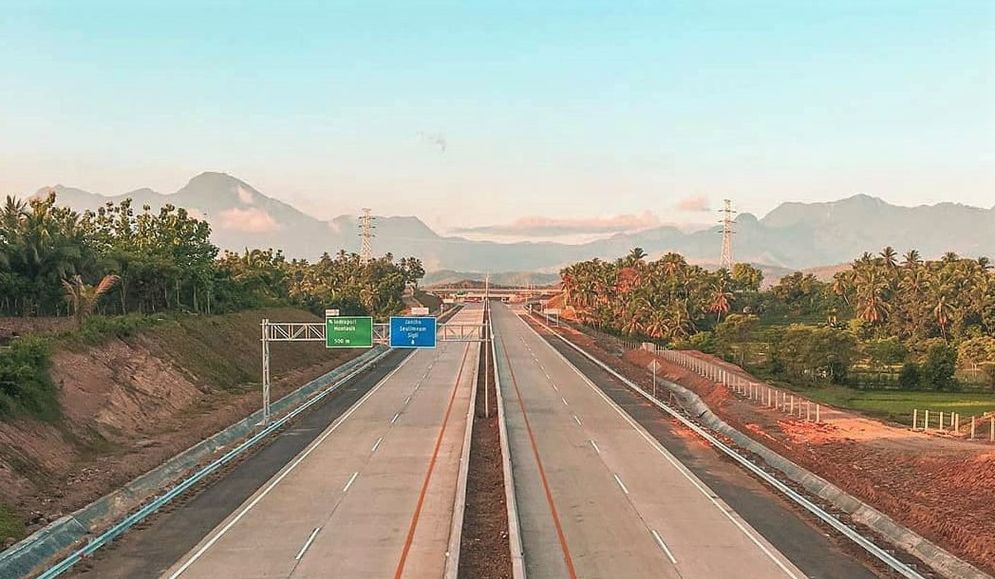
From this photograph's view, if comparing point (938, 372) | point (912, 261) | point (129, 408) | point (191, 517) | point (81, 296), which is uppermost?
point (912, 261)

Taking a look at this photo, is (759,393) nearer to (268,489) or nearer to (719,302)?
(268,489)

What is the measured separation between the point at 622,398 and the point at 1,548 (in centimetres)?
4249

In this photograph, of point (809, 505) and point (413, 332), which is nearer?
point (809, 505)

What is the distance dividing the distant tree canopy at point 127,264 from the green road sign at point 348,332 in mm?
14633

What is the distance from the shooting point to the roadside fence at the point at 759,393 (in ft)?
171

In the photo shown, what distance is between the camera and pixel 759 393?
62.3m

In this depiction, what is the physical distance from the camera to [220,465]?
34.8 meters

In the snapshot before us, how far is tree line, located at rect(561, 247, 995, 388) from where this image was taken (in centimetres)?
7675

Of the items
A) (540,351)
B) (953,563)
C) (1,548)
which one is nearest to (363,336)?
(1,548)

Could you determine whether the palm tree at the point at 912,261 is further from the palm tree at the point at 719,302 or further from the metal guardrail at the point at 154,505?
the metal guardrail at the point at 154,505

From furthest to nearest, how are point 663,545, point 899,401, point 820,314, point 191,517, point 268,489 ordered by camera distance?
point 820,314, point 899,401, point 268,489, point 191,517, point 663,545

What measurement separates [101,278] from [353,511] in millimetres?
38199

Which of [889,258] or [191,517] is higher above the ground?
[889,258]

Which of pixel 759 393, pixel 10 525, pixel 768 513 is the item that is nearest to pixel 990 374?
pixel 759 393
